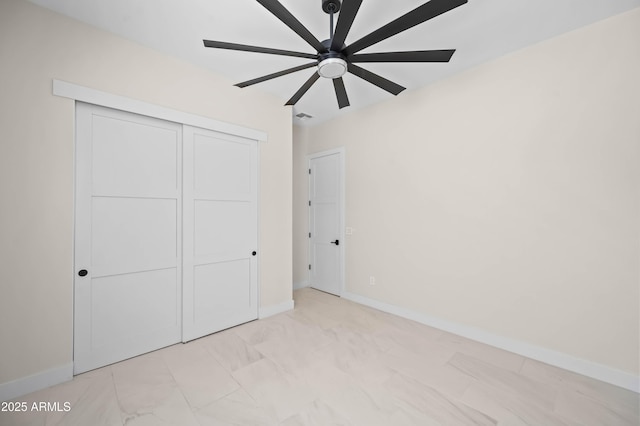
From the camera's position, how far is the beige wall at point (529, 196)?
6.89ft

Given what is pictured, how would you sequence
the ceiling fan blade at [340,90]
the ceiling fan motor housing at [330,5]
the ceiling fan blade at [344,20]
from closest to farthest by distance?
1. the ceiling fan blade at [344,20]
2. the ceiling fan motor housing at [330,5]
3. the ceiling fan blade at [340,90]

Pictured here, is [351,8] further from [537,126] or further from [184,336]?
[184,336]

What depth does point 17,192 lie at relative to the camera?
1.93 m

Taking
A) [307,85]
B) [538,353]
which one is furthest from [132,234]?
[538,353]

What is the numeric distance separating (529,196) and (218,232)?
3.28 m

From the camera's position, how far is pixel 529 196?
250 cm

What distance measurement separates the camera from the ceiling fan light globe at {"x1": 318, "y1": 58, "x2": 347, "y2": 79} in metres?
1.81

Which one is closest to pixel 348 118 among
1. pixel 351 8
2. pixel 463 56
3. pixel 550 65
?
pixel 463 56

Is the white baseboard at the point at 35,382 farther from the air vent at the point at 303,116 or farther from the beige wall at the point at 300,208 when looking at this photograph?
the air vent at the point at 303,116

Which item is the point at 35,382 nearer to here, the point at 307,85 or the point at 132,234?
the point at 132,234

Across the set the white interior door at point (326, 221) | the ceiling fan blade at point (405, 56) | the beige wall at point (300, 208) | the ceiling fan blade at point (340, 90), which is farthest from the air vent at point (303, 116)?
the ceiling fan blade at point (405, 56)

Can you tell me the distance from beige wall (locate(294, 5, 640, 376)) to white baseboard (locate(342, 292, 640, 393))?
0.18 feet

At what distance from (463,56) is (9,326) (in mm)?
4533

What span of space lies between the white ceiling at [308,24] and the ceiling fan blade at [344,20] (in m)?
0.51
